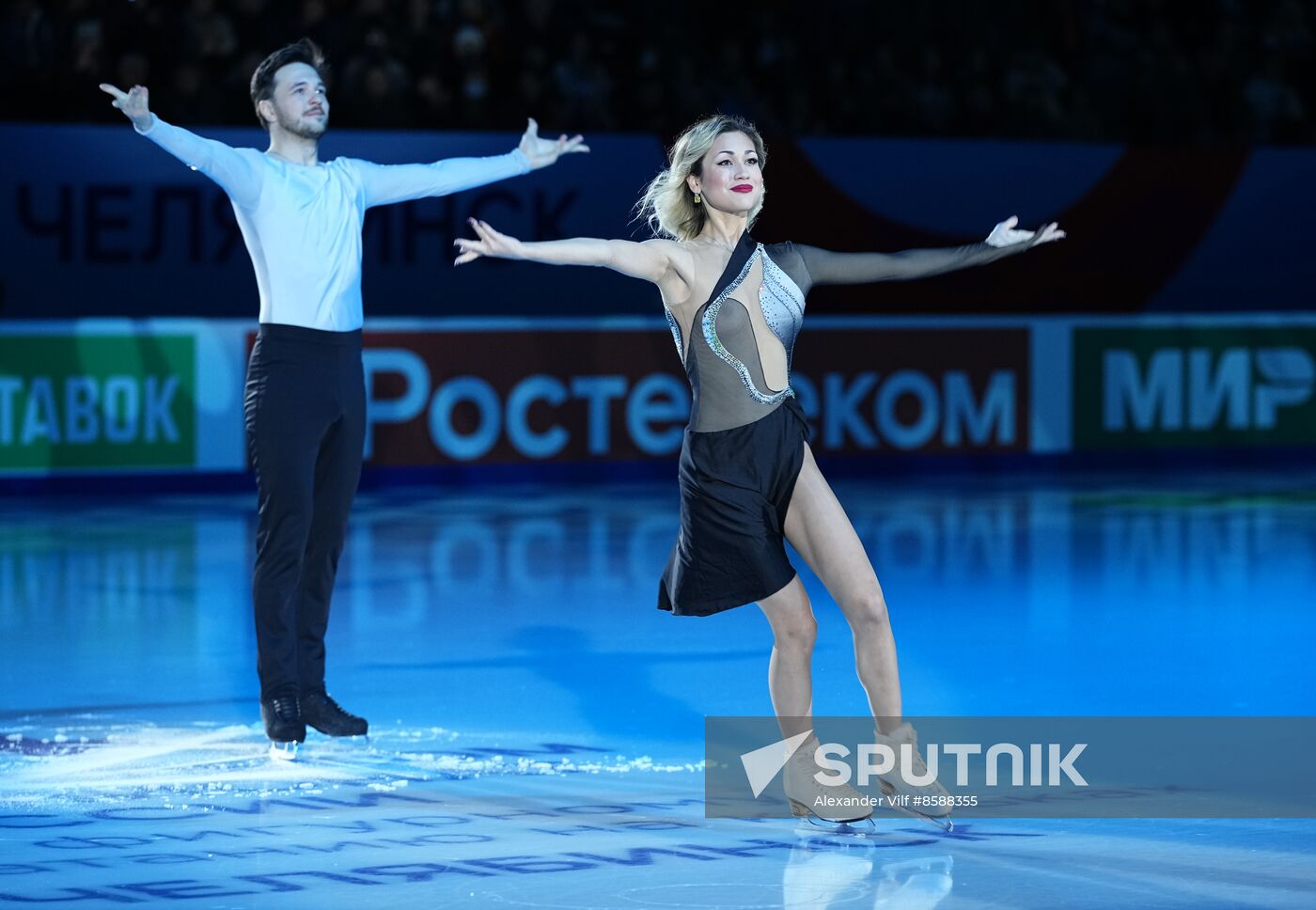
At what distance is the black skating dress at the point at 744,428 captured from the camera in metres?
5.67

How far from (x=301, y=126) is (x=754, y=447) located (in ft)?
6.70

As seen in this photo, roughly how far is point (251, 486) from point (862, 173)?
254 inches

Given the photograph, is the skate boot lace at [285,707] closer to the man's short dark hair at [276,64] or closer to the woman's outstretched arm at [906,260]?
the man's short dark hair at [276,64]

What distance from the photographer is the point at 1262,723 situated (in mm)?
7055

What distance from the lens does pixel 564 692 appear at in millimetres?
7777

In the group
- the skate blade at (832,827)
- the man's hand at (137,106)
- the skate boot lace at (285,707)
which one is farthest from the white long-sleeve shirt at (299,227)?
the skate blade at (832,827)

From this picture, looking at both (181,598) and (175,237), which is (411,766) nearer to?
(181,598)

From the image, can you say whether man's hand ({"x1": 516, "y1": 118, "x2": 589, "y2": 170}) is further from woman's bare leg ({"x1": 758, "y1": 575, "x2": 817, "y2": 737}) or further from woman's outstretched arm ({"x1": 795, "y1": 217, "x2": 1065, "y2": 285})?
woman's bare leg ({"x1": 758, "y1": 575, "x2": 817, "y2": 737})

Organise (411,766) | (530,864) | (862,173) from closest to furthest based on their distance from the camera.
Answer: (530,864)
(411,766)
(862,173)

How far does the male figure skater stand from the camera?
685 cm

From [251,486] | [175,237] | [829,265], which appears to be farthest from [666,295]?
[175,237]

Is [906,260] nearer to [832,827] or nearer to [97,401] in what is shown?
[832,827]

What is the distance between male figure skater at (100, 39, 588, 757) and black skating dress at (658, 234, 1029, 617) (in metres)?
1.36

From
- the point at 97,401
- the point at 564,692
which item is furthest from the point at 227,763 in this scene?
the point at 97,401
